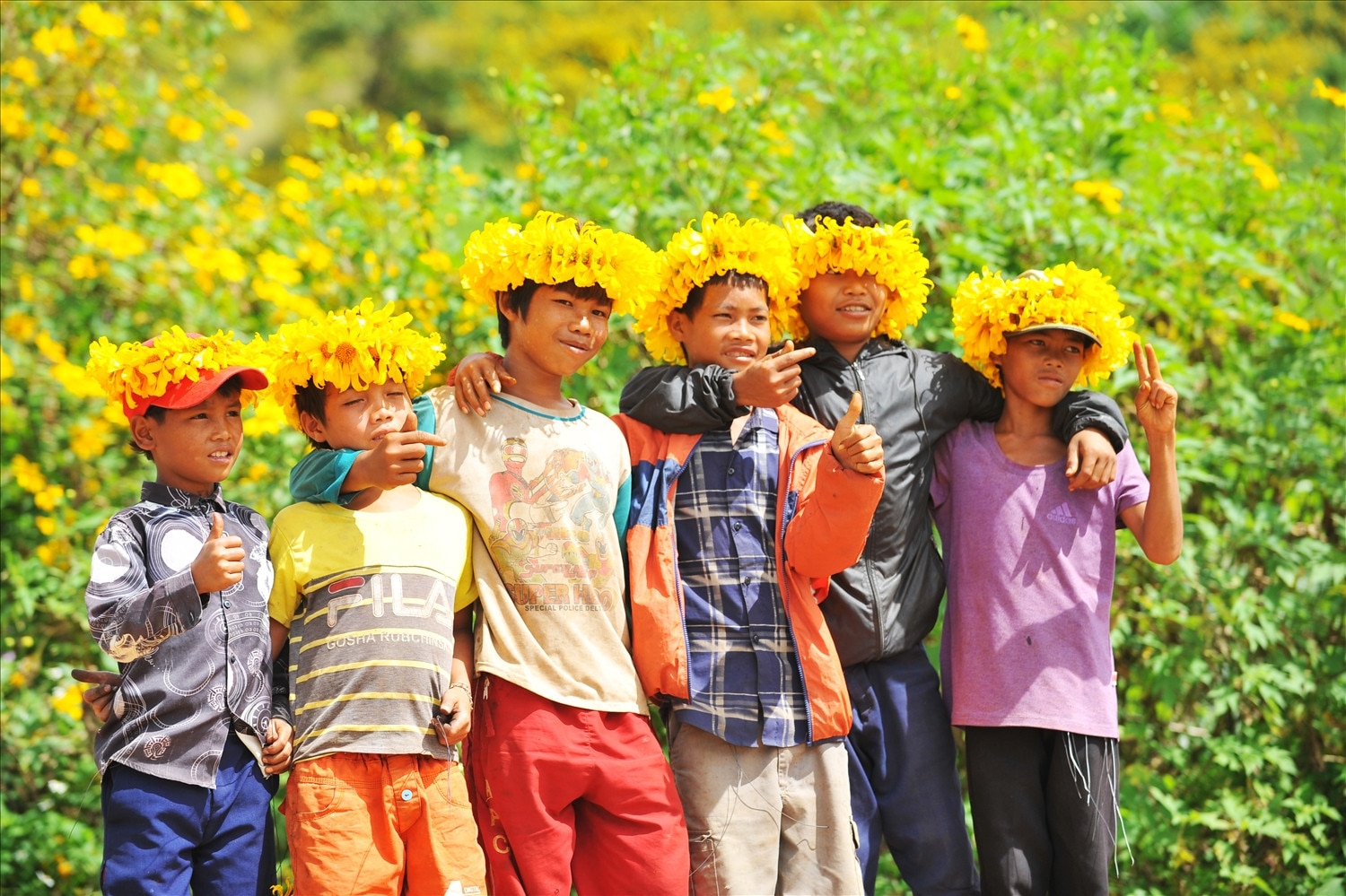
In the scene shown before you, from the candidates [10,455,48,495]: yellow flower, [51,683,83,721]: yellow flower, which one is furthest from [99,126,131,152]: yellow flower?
[51,683,83,721]: yellow flower

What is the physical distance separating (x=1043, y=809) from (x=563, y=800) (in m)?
1.14

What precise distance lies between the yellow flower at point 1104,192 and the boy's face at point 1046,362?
847 millimetres

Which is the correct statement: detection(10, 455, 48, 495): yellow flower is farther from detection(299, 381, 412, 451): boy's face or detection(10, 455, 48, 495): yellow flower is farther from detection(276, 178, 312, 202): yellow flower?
detection(299, 381, 412, 451): boy's face

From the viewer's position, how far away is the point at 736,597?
2.85 metres

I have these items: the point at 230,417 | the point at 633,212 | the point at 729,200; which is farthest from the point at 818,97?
the point at 230,417

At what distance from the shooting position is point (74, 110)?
4.75 metres

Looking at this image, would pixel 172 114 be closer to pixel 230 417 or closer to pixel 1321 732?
pixel 230 417

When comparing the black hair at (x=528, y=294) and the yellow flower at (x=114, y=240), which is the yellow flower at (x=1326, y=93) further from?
the yellow flower at (x=114, y=240)

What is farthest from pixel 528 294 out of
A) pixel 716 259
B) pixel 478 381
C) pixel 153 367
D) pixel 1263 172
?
pixel 1263 172

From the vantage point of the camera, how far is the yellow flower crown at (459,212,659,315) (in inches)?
111

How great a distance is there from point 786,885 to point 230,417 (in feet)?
5.17

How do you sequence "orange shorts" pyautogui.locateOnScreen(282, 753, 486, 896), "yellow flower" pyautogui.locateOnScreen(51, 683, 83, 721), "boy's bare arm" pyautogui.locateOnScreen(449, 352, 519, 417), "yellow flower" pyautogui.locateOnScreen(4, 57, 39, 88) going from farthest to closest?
1. "yellow flower" pyautogui.locateOnScreen(4, 57, 39, 88)
2. "yellow flower" pyautogui.locateOnScreen(51, 683, 83, 721)
3. "boy's bare arm" pyautogui.locateOnScreen(449, 352, 519, 417)
4. "orange shorts" pyautogui.locateOnScreen(282, 753, 486, 896)

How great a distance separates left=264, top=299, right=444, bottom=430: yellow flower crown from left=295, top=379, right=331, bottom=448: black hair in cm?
2

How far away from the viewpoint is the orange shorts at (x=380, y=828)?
8.20 ft
